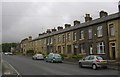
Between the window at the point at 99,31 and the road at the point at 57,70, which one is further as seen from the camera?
the window at the point at 99,31

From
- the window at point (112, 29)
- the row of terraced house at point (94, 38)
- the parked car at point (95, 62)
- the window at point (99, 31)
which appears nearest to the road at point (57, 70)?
the parked car at point (95, 62)

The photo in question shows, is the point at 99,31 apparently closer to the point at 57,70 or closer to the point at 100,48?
the point at 100,48

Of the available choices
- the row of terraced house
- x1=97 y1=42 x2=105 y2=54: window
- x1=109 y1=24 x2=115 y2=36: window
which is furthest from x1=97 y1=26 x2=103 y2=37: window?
x1=109 y1=24 x2=115 y2=36: window

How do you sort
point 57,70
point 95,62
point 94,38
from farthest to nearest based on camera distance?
point 94,38 → point 95,62 → point 57,70

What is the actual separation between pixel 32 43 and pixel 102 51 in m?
41.6

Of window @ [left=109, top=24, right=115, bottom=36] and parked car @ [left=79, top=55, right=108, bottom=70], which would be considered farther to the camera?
window @ [left=109, top=24, right=115, bottom=36]

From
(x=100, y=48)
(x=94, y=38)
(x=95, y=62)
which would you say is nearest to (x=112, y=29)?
(x=100, y=48)

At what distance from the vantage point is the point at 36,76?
12.5 m

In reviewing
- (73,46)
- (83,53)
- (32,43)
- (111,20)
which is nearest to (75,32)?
(73,46)

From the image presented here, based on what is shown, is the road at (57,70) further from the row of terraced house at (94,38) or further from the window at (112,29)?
the window at (112,29)

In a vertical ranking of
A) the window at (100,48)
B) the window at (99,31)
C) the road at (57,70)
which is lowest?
the road at (57,70)

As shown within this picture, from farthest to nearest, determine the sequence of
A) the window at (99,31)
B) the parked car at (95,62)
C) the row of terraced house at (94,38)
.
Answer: the window at (99,31) → the row of terraced house at (94,38) → the parked car at (95,62)

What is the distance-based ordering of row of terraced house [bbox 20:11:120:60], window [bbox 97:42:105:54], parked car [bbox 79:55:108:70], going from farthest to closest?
1. window [bbox 97:42:105:54]
2. row of terraced house [bbox 20:11:120:60]
3. parked car [bbox 79:55:108:70]

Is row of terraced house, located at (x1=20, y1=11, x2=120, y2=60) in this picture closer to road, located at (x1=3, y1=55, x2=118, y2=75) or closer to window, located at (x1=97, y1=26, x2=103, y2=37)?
window, located at (x1=97, y1=26, x2=103, y2=37)
